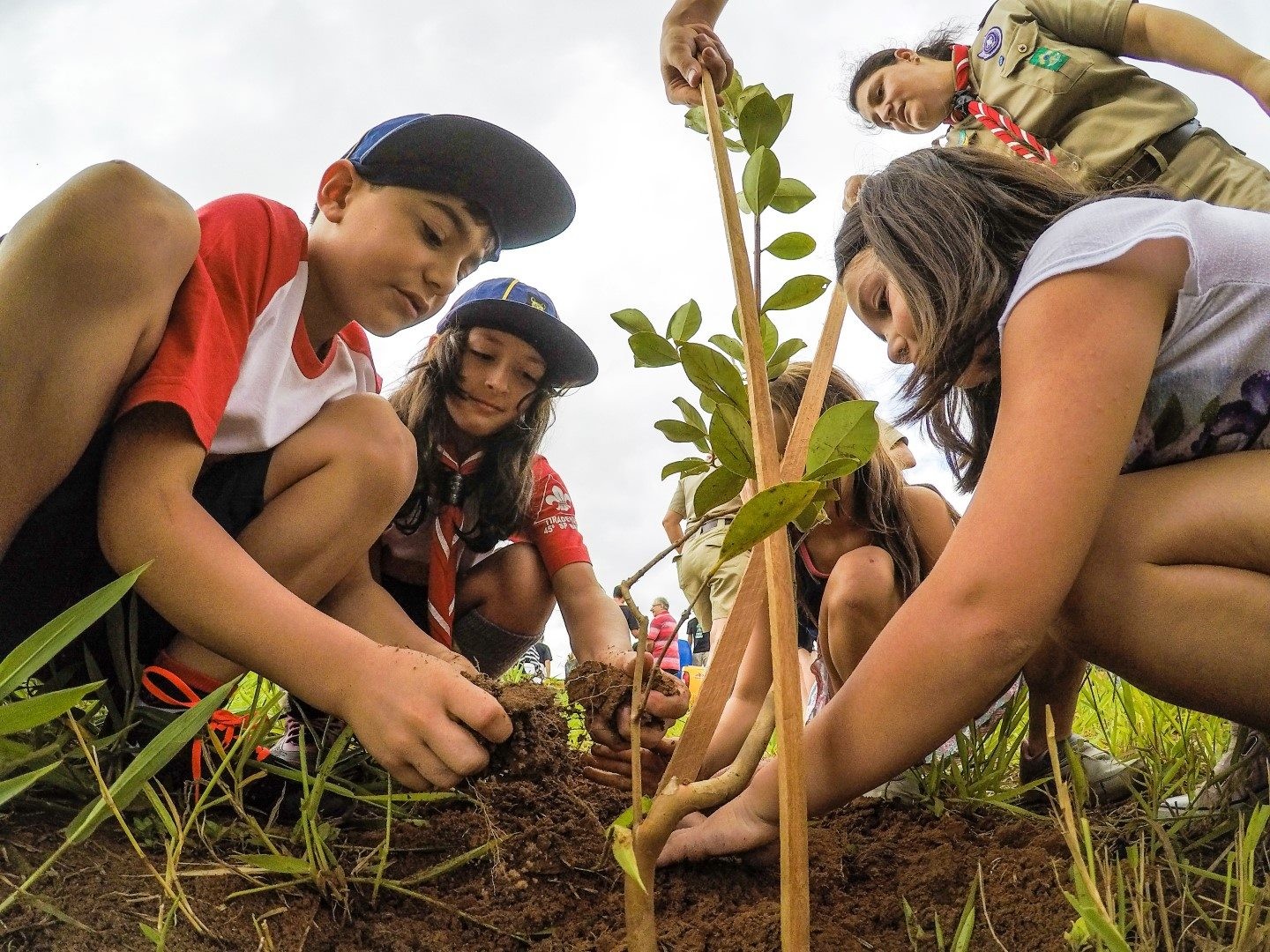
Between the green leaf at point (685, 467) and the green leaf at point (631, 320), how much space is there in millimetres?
111

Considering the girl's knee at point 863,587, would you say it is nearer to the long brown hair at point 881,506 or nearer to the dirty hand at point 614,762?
the long brown hair at point 881,506

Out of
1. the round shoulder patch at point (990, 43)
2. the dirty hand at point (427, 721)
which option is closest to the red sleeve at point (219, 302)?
the dirty hand at point (427, 721)

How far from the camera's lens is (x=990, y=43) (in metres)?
1.61

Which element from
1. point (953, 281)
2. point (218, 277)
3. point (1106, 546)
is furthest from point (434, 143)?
point (1106, 546)

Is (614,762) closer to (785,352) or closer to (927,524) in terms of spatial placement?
(785,352)

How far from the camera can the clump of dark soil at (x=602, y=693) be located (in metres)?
0.95

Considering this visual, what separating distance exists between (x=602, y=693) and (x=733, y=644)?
386 mm

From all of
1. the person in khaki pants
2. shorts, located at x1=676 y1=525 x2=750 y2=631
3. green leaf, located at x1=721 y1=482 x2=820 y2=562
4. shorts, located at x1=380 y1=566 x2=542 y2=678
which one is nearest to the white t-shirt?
green leaf, located at x1=721 y1=482 x2=820 y2=562

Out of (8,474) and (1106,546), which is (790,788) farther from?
(8,474)

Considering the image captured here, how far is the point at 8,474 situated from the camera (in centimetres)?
84

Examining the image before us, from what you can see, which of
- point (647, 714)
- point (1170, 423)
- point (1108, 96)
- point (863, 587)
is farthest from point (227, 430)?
point (1108, 96)

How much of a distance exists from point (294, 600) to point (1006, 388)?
0.67 m

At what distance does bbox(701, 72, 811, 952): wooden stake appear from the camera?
477 mm

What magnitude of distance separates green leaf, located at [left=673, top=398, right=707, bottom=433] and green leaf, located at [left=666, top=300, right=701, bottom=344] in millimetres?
48
